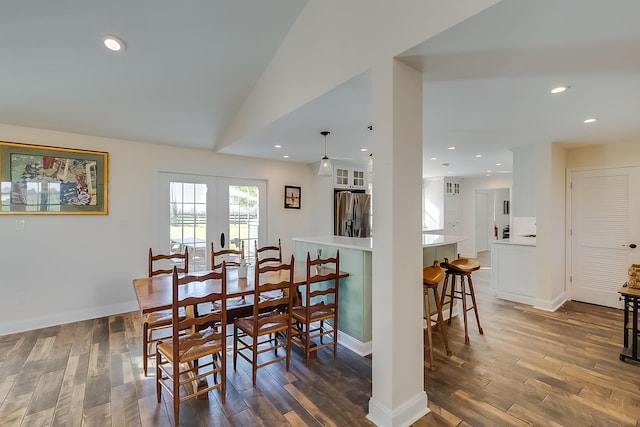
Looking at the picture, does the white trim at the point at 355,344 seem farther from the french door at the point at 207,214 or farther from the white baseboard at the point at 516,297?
the white baseboard at the point at 516,297

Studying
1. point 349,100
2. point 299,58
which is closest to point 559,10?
point 349,100

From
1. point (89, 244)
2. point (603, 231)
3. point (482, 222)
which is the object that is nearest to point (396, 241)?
point (89, 244)

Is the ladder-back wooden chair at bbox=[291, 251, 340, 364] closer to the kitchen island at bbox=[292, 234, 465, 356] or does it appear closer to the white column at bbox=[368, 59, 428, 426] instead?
the kitchen island at bbox=[292, 234, 465, 356]

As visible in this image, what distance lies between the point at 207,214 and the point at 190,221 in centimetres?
27

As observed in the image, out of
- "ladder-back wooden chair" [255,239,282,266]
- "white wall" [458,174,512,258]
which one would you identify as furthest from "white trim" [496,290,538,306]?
"ladder-back wooden chair" [255,239,282,266]

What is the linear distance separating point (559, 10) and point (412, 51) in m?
0.67

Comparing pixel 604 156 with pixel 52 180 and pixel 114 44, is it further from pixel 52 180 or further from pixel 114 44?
pixel 52 180

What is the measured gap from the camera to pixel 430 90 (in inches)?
92.6

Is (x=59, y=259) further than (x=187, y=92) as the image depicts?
Yes

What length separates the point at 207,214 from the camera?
15.5 ft

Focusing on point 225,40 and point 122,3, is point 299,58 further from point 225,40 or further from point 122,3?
point 122,3

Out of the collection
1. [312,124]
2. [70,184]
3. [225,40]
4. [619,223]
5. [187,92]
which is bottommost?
[619,223]

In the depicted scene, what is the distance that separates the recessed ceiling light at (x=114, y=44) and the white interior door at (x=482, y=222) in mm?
8066

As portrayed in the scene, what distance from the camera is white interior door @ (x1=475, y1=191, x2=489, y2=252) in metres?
8.13
